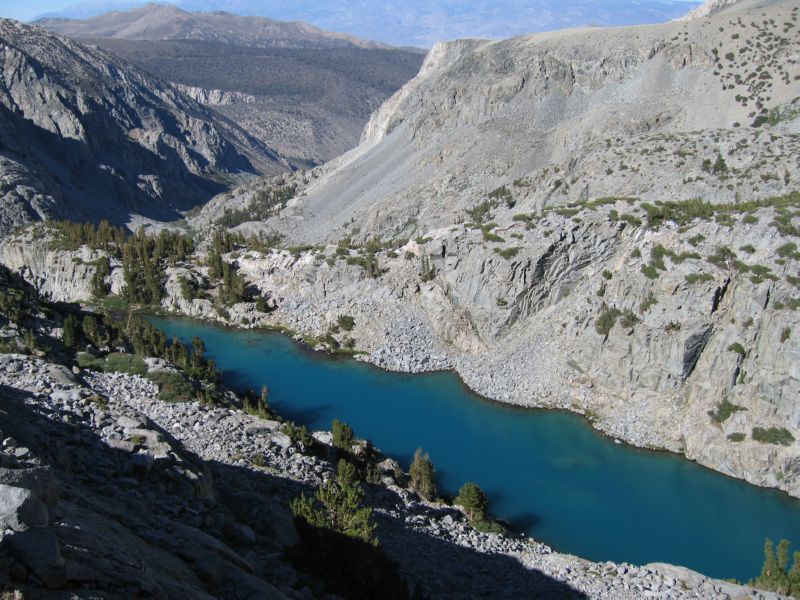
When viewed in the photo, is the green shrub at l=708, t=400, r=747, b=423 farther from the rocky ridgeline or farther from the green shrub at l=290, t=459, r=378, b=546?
the green shrub at l=290, t=459, r=378, b=546

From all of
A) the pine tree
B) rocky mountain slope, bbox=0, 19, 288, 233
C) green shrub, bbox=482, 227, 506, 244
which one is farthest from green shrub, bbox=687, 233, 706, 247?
rocky mountain slope, bbox=0, 19, 288, 233

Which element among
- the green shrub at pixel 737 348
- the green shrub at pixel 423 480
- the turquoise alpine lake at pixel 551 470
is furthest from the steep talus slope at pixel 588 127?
the green shrub at pixel 423 480

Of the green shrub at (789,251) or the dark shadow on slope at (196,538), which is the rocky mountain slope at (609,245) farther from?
the dark shadow on slope at (196,538)

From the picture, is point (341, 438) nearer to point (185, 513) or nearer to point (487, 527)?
point (487, 527)

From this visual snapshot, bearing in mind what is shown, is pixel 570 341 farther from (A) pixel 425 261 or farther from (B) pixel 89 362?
(B) pixel 89 362

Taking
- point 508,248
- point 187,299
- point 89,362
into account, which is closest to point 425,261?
point 508,248
